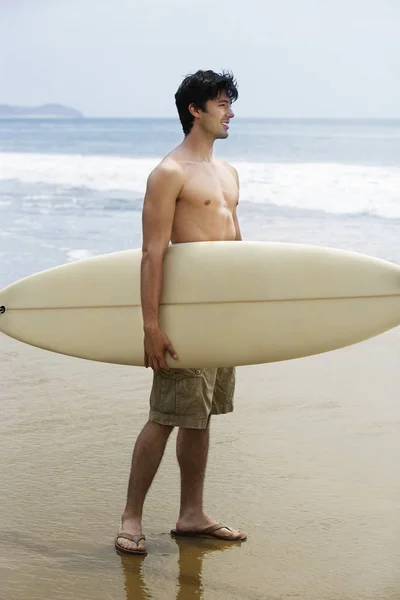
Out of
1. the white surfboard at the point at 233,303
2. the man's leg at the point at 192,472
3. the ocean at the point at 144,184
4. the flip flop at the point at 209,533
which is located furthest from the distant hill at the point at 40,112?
the flip flop at the point at 209,533

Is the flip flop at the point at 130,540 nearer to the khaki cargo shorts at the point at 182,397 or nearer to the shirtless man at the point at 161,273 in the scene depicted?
the shirtless man at the point at 161,273

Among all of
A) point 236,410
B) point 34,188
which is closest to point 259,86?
point 34,188

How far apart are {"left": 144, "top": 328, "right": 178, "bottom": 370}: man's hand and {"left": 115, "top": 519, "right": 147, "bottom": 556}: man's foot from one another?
0.51 metres

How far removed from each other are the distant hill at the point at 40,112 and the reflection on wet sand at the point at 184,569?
2159 inches

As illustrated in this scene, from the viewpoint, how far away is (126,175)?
2333 cm

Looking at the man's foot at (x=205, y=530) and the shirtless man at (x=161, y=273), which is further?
the man's foot at (x=205, y=530)

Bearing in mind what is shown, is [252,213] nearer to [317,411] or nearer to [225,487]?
[317,411]

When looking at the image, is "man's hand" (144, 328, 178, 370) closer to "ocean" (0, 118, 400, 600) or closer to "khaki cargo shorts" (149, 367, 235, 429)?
"khaki cargo shorts" (149, 367, 235, 429)

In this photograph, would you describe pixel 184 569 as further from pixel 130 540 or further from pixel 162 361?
pixel 162 361

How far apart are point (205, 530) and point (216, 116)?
1.32 m

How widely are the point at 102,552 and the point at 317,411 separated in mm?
1603

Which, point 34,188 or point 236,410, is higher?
point 34,188

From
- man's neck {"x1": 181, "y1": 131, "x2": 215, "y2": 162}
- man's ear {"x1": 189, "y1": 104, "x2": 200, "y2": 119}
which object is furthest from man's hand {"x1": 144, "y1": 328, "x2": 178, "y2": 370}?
man's ear {"x1": 189, "y1": 104, "x2": 200, "y2": 119}

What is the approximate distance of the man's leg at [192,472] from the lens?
330 cm
